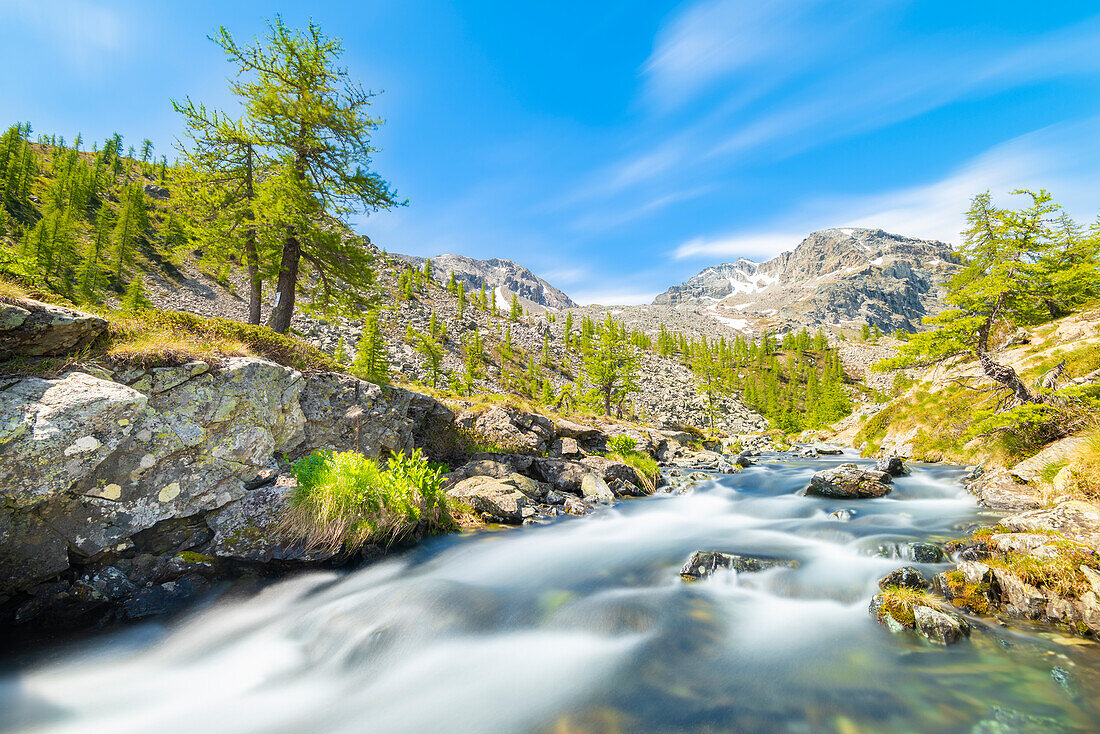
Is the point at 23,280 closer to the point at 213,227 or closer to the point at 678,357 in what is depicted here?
the point at 213,227

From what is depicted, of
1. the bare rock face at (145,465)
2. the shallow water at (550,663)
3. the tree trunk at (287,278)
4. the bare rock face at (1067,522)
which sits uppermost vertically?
the tree trunk at (287,278)

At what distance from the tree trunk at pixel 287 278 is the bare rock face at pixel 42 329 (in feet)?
24.7

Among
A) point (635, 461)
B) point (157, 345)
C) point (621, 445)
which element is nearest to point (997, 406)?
point (635, 461)

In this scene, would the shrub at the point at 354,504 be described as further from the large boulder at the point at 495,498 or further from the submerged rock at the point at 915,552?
the submerged rock at the point at 915,552

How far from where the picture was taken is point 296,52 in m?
14.0

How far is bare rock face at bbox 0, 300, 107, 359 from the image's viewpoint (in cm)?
573

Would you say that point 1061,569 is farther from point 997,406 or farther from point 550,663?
point 997,406

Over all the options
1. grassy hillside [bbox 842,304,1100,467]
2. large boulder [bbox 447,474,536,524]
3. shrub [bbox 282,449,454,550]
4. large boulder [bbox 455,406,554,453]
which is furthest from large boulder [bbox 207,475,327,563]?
grassy hillside [bbox 842,304,1100,467]

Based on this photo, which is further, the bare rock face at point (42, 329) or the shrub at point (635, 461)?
the shrub at point (635, 461)

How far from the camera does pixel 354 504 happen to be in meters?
7.84

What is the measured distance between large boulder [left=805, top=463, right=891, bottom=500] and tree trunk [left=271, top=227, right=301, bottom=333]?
62.3ft

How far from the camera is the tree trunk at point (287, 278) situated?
14000mm

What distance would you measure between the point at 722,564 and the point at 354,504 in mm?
7110

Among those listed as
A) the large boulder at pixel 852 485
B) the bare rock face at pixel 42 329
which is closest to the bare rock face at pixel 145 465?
the bare rock face at pixel 42 329
